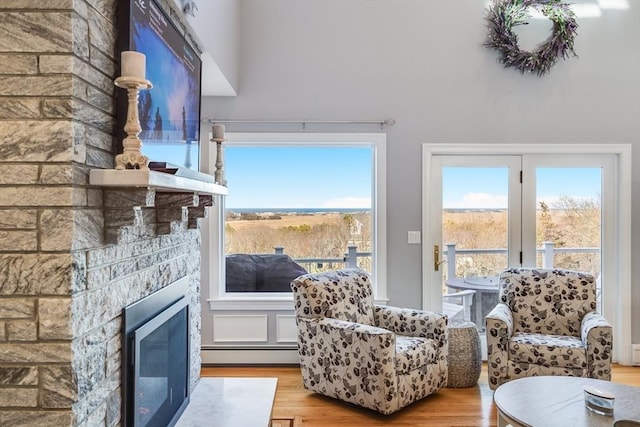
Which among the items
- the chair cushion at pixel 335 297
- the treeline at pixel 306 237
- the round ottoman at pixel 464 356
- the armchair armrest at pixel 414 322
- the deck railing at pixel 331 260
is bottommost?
the round ottoman at pixel 464 356

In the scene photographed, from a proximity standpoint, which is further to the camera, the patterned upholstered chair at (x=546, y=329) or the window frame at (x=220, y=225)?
the window frame at (x=220, y=225)

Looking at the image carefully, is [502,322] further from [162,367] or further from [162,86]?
[162,86]

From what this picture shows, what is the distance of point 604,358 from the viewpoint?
3.04 m

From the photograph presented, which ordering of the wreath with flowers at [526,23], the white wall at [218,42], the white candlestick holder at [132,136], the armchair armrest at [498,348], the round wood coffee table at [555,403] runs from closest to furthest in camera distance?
the white candlestick holder at [132,136] < the round wood coffee table at [555,403] < the white wall at [218,42] < the armchair armrest at [498,348] < the wreath with flowers at [526,23]

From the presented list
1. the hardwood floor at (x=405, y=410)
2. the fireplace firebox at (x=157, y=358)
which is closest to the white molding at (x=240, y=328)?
the hardwood floor at (x=405, y=410)

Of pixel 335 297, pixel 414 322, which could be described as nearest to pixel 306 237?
pixel 335 297

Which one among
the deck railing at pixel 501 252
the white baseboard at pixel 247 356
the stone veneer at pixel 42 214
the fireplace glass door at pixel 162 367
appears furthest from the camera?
the deck railing at pixel 501 252

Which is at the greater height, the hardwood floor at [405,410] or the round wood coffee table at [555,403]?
the round wood coffee table at [555,403]

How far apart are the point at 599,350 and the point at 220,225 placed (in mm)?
3014

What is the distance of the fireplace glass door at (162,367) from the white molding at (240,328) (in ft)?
4.69

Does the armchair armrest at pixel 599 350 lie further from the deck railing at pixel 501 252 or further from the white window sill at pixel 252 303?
the white window sill at pixel 252 303

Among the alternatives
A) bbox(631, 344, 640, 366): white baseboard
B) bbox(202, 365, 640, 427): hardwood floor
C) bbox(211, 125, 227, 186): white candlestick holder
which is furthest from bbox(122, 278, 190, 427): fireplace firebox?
bbox(631, 344, 640, 366): white baseboard

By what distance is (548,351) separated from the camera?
312cm

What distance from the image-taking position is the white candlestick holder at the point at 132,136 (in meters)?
1.44
